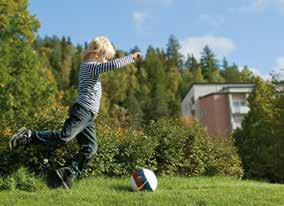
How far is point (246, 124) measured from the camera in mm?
50094

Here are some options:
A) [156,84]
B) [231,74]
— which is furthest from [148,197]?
[231,74]

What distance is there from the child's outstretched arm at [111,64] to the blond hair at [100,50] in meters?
0.25

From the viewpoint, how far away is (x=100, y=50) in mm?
9070

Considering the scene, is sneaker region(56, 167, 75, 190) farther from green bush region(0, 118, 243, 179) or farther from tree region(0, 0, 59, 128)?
tree region(0, 0, 59, 128)

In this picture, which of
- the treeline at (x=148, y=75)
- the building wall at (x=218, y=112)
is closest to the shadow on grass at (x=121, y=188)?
the building wall at (x=218, y=112)

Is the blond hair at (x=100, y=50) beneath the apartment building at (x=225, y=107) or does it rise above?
beneath

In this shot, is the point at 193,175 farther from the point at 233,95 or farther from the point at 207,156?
the point at 233,95

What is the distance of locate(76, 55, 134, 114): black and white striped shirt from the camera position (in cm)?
880

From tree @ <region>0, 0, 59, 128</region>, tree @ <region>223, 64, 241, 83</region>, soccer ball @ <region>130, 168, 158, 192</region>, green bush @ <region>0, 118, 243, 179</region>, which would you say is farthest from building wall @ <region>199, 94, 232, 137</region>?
soccer ball @ <region>130, 168, 158, 192</region>

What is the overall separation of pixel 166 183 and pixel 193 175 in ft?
8.35

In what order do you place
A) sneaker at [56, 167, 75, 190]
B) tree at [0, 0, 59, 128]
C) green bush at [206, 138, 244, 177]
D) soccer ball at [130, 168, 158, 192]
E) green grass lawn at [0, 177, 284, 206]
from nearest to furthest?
green grass lawn at [0, 177, 284, 206] → sneaker at [56, 167, 75, 190] → soccer ball at [130, 168, 158, 192] → green bush at [206, 138, 244, 177] → tree at [0, 0, 59, 128]

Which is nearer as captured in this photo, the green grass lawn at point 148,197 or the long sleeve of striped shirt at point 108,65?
the green grass lawn at point 148,197

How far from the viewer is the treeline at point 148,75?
4673 inches

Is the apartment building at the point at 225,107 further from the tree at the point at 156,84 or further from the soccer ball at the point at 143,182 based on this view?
the soccer ball at the point at 143,182
